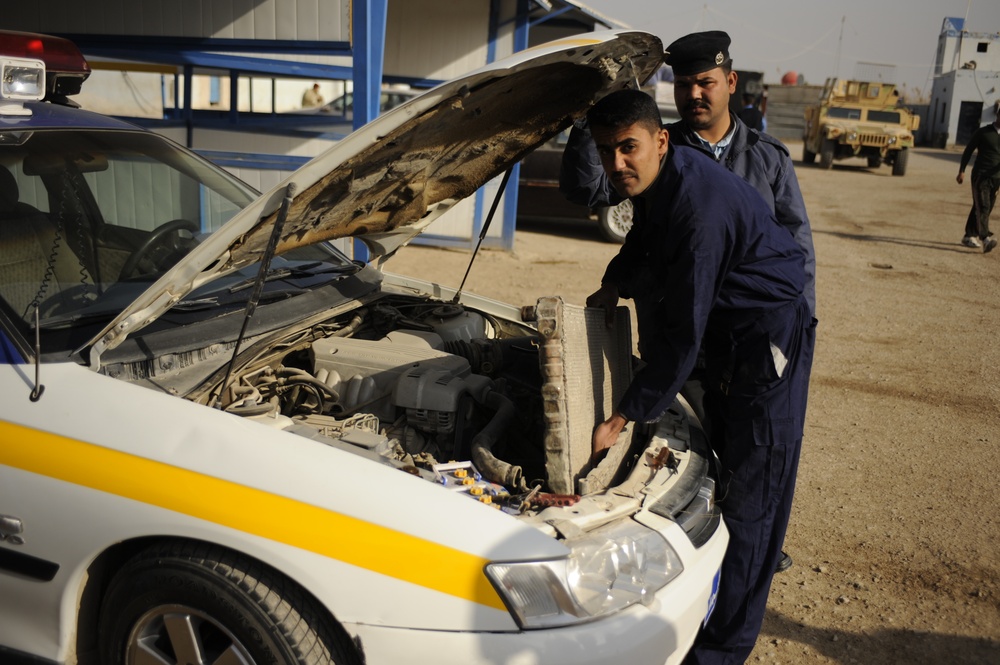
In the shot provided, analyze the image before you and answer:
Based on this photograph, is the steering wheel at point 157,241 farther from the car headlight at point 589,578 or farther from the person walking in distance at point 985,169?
the person walking in distance at point 985,169

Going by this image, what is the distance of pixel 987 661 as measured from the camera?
2.90m

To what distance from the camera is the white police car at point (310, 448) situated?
1.93 m

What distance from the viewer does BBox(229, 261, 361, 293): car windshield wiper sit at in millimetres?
2889

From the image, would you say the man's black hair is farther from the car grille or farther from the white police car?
the car grille

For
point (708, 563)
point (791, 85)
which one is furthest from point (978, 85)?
point (708, 563)

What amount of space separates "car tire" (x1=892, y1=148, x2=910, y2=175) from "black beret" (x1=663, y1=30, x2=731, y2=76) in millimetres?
20610

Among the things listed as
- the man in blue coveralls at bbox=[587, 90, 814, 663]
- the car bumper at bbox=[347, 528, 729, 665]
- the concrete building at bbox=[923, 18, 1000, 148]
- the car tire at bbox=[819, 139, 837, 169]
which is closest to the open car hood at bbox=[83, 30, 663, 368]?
the man in blue coveralls at bbox=[587, 90, 814, 663]

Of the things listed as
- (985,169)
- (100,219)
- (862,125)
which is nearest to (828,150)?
(862,125)

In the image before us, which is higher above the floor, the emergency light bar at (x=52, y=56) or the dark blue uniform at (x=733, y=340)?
the emergency light bar at (x=52, y=56)

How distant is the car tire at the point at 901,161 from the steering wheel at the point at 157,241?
2163 cm

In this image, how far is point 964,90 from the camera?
3372 cm

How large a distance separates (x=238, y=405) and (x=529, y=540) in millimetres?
979

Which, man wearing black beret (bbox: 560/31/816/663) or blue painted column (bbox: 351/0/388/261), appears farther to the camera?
blue painted column (bbox: 351/0/388/261)

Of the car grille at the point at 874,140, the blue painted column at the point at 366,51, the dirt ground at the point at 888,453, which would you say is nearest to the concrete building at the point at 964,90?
the car grille at the point at 874,140
